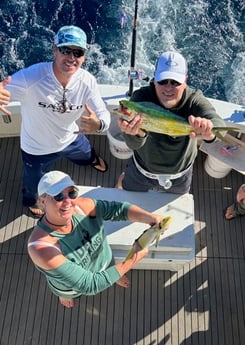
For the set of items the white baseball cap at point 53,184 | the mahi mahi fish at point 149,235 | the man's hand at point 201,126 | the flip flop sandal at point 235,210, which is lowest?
the flip flop sandal at point 235,210

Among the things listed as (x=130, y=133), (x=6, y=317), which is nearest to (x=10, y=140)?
(x=6, y=317)

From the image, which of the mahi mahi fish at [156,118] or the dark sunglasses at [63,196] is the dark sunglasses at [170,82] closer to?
the mahi mahi fish at [156,118]

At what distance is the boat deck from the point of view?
11.1ft

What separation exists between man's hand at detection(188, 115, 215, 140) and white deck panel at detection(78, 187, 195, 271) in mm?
957

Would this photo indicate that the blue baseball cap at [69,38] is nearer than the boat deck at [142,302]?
Yes

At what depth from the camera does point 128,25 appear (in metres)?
8.02

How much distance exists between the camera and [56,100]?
2959 mm

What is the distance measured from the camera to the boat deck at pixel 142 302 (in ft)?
11.1

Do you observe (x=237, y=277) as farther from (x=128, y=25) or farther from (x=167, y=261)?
(x=128, y=25)

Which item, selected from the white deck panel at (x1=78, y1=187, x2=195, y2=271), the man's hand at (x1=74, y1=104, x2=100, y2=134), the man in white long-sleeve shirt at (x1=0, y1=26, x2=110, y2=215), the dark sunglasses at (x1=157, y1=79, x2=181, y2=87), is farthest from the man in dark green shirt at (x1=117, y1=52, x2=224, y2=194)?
the man in white long-sleeve shirt at (x1=0, y1=26, x2=110, y2=215)

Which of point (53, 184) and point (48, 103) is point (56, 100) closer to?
point (48, 103)

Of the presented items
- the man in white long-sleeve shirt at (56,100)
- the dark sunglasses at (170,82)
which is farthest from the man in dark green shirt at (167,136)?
the man in white long-sleeve shirt at (56,100)

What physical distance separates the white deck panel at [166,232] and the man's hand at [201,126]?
0.96 meters

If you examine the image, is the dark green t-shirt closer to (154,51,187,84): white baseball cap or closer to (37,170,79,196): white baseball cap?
(154,51,187,84): white baseball cap
